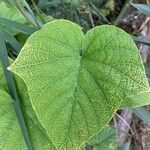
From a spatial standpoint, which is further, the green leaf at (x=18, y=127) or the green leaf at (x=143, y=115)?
the green leaf at (x=143, y=115)

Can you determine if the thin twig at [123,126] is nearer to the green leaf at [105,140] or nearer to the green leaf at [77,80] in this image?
the green leaf at [105,140]

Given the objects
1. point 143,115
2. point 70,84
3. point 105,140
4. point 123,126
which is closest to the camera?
point 70,84

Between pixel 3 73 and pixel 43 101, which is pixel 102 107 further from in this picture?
pixel 3 73

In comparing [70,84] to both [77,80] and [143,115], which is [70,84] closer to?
[77,80]

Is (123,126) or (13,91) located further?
(123,126)

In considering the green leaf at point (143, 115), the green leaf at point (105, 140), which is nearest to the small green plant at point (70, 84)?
the green leaf at point (143, 115)

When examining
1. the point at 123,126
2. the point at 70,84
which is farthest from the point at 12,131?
the point at 123,126

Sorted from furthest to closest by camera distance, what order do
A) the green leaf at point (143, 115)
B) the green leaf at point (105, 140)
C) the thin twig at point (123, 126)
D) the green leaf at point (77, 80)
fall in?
the thin twig at point (123, 126), the green leaf at point (105, 140), the green leaf at point (143, 115), the green leaf at point (77, 80)

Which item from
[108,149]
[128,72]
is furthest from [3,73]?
[108,149]
